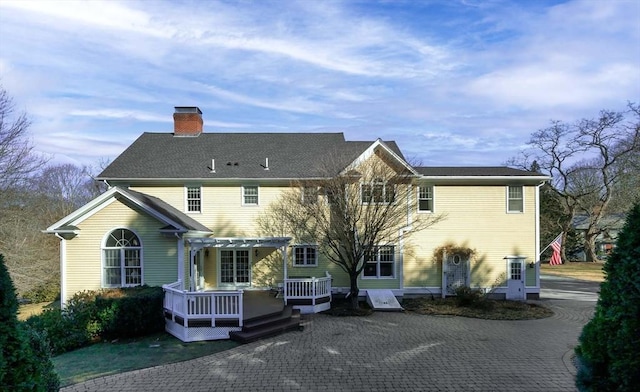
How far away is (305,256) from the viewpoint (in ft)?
58.4

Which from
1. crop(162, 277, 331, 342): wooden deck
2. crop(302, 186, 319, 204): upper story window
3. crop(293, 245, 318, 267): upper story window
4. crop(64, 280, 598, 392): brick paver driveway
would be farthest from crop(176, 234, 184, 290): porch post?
crop(302, 186, 319, 204): upper story window

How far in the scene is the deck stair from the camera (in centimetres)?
1106

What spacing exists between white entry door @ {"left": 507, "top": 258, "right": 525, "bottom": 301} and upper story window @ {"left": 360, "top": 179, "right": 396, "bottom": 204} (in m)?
7.11

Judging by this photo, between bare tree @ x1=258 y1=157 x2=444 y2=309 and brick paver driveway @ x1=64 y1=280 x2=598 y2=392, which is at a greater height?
bare tree @ x1=258 y1=157 x2=444 y2=309

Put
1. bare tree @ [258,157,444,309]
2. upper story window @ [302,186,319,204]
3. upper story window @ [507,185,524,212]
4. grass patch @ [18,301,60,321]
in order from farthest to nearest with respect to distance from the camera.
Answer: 1. upper story window @ [507,185,524,212]
2. grass patch @ [18,301,60,321]
3. upper story window @ [302,186,319,204]
4. bare tree @ [258,157,444,309]

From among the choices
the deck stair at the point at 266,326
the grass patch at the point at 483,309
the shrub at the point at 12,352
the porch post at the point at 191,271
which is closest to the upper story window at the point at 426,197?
the grass patch at the point at 483,309

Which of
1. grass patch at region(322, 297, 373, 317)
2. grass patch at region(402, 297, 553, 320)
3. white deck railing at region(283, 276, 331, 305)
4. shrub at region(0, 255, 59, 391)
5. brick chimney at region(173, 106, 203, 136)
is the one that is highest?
brick chimney at region(173, 106, 203, 136)

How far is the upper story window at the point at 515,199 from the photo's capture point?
18078 millimetres

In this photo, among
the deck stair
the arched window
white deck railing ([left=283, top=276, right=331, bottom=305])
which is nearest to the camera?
the deck stair

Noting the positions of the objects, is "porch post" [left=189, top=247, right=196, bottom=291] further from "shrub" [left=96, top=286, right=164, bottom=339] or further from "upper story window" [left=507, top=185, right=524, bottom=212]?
"upper story window" [left=507, top=185, right=524, bottom=212]

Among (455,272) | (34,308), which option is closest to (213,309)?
(455,272)

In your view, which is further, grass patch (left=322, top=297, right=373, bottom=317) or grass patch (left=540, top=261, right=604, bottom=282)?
grass patch (left=540, top=261, right=604, bottom=282)

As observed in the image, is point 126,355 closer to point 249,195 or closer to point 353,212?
point 353,212

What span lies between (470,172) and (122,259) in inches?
625
